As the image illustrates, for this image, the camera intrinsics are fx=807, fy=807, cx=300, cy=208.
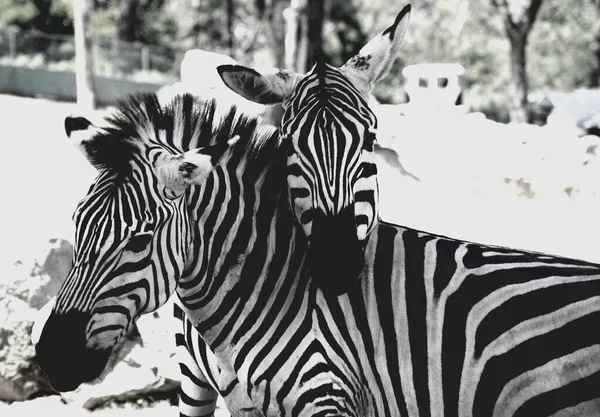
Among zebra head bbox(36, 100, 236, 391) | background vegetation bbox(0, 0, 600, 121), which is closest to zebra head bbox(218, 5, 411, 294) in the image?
zebra head bbox(36, 100, 236, 391)

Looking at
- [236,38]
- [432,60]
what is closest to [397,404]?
[432,60]

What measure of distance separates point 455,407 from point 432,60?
43068mm

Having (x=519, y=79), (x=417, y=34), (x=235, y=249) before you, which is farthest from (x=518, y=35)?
(x=417, y=34)

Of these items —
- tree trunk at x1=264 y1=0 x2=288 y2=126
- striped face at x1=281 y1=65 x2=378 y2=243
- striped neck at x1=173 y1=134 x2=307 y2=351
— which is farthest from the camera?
tree trunk at x1=264 y1=0 x2=288 y2=126

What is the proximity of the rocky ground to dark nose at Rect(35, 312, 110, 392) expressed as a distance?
399 cm

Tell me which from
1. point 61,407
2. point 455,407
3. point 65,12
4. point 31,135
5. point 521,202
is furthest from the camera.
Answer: point 65,12

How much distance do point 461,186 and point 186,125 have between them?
7478 mm

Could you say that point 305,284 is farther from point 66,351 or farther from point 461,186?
point 461,186

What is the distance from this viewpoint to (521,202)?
10148 mm

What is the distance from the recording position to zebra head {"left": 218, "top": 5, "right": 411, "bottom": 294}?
123 inches

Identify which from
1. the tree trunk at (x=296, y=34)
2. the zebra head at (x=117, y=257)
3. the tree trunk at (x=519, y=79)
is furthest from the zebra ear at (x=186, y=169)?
the tree trunk at (x=519, y=79)

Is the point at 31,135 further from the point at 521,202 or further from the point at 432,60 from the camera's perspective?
the point at 432,60

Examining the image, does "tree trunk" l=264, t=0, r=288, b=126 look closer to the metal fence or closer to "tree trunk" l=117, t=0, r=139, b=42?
the metal fence

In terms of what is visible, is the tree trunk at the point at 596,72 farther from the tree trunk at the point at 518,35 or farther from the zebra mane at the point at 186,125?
the zebra mane at the point at 186,125
